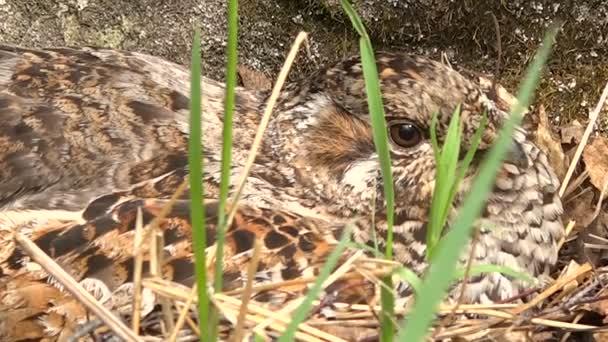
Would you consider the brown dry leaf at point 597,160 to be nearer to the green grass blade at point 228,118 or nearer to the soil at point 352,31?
the soil at point 352,31

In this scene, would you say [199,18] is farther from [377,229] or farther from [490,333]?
[490,333]

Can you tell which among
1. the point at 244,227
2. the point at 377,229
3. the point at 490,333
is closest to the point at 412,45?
the point at 377,229

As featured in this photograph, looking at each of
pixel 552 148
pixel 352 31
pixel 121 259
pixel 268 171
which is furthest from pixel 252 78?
pixel 121 259

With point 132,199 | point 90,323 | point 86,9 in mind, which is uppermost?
point 86,9

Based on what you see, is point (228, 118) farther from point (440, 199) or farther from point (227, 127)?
point (440, 199)

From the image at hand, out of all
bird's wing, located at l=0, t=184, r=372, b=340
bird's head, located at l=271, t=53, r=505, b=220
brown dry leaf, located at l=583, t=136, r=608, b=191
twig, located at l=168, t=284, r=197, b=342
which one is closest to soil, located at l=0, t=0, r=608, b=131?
brown dry leaf, located at l=583, t=136, r=608, b=191

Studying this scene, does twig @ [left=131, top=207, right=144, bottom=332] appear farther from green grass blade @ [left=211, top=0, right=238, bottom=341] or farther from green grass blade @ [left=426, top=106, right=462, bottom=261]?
green grass blade @ [left=426, top=106, right=462, bottom=261]
